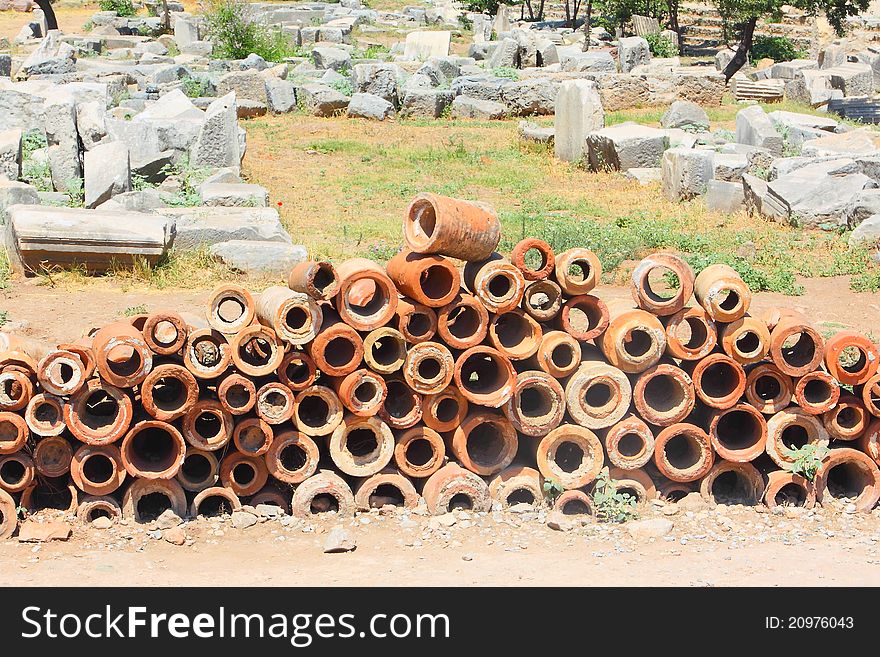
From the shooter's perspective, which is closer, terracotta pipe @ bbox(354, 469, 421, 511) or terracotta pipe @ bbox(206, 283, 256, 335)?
terracotta pipe @ bbox(206, 283, 256, 335)

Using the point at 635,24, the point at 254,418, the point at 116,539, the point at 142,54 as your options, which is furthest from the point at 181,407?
the point at 635,24

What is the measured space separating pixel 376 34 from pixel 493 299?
2742 cm

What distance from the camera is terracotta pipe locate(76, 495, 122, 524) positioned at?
5.65 m

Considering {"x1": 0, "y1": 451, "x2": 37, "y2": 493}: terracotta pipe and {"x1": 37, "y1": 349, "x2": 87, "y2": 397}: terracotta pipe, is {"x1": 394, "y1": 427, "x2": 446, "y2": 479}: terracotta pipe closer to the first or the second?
{"x1": 37, "y1": 349, "x2": 87, "y2": 397}: terracotta pipe

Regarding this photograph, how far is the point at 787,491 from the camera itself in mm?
6117

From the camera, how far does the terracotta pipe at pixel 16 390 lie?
A: 5.57 meters

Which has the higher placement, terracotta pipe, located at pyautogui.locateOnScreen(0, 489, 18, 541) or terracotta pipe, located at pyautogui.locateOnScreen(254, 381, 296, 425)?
terracotta pipe, located at pyautogui.locateOnScreen(254, 381, 296, 425)

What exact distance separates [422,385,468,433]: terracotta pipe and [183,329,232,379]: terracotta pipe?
3.72 feet

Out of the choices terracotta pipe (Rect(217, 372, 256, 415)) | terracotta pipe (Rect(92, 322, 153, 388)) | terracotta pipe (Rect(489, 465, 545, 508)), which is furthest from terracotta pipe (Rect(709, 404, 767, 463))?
terracotta pipe (Rect(92, 322, 153, 388))

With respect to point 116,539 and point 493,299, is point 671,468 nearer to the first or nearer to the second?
point 493,299

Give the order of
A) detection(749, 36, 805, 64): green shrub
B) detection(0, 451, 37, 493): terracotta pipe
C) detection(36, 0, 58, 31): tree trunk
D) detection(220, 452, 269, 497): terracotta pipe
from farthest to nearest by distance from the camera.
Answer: detection(749, 36, 805, 64): green shrub → detection(36, 0, 58, 31): tree trunk → detection(220, 452, 269, 497): terracotta pipe → detection(0, 451, 37, 493): terracotta pipe

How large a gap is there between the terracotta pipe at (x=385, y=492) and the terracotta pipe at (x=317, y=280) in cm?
107

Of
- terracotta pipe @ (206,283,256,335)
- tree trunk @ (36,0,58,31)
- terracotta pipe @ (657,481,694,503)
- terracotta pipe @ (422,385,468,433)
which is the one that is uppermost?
→ tree trunk @ (36,0,58,31)

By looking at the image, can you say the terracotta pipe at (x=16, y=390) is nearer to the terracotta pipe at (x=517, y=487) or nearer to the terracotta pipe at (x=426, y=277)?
the terracotta pipe at (x=426, y=277)
